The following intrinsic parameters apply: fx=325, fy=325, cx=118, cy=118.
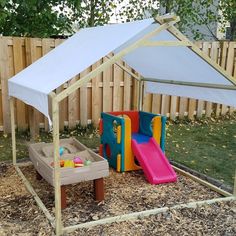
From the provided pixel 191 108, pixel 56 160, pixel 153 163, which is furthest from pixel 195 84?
pixel 191 108

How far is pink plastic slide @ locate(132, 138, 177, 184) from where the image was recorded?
4.26 meters

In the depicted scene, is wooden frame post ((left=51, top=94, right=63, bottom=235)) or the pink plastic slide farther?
the pink plastic slide

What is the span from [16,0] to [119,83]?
2.69m

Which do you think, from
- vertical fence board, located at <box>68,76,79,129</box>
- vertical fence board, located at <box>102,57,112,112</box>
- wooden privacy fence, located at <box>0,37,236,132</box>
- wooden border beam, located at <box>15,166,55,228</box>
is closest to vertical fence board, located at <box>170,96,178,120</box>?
wooden privacy fence, located at <box>0,37,236,132</box>

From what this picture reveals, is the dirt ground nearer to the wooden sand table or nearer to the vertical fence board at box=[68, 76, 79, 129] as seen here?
the wooden sand table

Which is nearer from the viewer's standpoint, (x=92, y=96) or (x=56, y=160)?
(x=56, y=160)

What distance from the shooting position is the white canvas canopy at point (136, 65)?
3.04 m

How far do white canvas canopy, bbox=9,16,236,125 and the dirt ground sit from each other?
1.14 m

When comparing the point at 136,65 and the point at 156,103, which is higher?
the point at 136,65

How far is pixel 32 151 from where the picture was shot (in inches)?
161

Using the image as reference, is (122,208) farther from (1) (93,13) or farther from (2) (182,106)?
(1) (93,13)

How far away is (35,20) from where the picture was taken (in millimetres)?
7062

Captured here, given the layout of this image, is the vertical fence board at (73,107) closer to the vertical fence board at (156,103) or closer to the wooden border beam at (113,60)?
the vertical fence board at (156,103)

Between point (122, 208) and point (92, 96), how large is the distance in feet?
11.7
